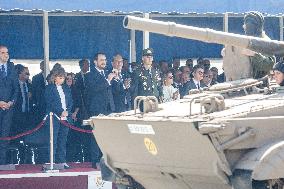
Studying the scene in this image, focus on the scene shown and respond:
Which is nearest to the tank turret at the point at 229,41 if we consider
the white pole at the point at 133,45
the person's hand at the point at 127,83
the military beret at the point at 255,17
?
the military beret at the point at 255,17

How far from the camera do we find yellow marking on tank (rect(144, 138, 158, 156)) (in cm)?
1399

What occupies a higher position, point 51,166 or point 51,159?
point 51,159

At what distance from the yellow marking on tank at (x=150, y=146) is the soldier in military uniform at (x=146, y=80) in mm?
6077

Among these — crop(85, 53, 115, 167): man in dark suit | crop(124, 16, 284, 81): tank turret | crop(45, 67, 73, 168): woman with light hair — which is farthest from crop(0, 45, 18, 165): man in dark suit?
crop(124, 16, 284, 81): tank turret

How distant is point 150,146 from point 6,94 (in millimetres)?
6071

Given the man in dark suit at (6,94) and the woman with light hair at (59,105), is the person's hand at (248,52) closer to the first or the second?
the woman with light hair at (59,105)

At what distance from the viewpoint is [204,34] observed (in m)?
14.5

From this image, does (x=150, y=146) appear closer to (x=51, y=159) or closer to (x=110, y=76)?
(x=51, y=159)

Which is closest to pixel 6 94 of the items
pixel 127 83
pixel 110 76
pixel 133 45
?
pixel 110 76

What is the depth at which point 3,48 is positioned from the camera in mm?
19312

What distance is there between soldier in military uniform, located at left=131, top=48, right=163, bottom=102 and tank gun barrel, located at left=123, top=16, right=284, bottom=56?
5231 mm

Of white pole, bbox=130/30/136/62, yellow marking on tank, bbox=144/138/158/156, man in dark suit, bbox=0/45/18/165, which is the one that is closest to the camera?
yellow marking on tank, bbox=144/138/158/156

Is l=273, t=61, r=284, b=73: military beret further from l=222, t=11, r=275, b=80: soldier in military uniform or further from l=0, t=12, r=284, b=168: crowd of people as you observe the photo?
l=0, t=12, r=284, b=168: crowd of people

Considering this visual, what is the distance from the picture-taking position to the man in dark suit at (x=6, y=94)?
19.4 m
